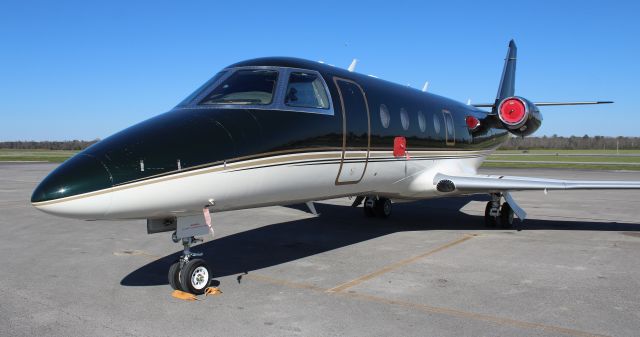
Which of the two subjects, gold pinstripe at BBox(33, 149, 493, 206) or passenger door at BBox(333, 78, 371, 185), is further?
A: passenger door at BBox(333, 78, 371, 185)

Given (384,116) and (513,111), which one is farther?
(513,111)

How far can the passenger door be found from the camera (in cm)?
729

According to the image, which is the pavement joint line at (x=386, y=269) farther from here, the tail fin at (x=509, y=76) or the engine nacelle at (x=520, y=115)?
the tail fin at (x=509, y=76)

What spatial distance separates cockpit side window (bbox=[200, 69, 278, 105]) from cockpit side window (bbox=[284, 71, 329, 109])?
0.76ft

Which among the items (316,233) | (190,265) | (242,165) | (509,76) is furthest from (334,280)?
(509,76)

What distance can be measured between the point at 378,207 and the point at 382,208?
0.36 ft

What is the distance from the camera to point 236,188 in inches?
221

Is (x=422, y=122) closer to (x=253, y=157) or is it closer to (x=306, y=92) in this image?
(x=306, y=92)

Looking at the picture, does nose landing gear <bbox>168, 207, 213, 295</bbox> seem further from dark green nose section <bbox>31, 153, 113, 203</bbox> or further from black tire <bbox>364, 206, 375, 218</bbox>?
black tire <bbox>364, 206, 375, 218</bbox>

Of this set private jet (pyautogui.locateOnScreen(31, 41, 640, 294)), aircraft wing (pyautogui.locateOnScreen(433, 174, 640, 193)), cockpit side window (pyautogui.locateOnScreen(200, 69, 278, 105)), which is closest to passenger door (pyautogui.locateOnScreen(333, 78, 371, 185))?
private jet (pyautogui.locateOnScreen(31, 41, 640, 294))

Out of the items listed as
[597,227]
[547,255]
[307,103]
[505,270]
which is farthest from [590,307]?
[597,227]

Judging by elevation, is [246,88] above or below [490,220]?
above

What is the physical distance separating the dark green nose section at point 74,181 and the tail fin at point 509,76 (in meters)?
14.1

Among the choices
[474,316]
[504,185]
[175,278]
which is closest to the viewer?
[474,316]
